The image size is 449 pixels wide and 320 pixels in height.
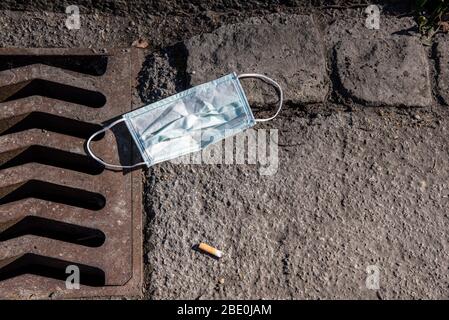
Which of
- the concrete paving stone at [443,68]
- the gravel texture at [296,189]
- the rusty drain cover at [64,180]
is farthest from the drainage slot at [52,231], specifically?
the concrete paving stone at [443,68]

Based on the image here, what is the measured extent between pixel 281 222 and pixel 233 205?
0.50ft

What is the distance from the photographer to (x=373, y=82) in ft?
6.91

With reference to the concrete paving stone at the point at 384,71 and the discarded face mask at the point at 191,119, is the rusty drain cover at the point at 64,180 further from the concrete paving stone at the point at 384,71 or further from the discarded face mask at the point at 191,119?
the concrete paving stone at the point at 384,71

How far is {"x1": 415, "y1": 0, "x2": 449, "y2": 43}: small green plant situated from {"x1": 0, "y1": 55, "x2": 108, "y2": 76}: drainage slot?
1.09 m

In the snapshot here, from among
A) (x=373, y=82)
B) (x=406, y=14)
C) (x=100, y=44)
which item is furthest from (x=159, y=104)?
(x=406, y=14)

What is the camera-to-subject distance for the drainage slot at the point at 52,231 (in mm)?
1920

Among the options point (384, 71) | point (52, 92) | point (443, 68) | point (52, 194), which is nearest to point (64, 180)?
point (52, 194)

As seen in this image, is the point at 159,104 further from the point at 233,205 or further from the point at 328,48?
the point at 328,48

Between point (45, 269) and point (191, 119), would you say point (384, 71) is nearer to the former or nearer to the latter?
point (191, 119)

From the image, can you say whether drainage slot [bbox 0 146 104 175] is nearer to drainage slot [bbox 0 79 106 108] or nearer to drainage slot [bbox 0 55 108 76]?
drainage slot [bbox 0 79 106 108]

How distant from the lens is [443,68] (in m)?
2.15

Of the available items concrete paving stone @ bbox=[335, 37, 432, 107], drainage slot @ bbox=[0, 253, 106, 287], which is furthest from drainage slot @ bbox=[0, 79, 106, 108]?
concrete paving stone @ bbox=[335, 37, 432, 107]

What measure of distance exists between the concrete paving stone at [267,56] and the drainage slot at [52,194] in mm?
509

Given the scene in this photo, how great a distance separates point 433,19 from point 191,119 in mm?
915
